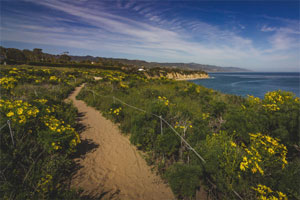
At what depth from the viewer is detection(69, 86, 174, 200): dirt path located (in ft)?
10.2

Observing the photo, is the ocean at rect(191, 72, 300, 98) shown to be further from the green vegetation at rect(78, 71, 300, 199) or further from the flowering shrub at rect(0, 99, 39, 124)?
the flowering shrub at rect(0, 99, 39, 124)

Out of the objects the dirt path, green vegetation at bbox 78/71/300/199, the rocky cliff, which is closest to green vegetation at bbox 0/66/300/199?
green vegetation at bbox 78/71/300/199

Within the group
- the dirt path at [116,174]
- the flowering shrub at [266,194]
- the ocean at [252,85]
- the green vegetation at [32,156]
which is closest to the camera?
the flowering shrub at [266,194]

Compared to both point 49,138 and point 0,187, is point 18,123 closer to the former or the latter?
point 49,138

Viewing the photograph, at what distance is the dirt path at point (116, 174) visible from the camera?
10.2 feet

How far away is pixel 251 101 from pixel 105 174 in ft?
23.5

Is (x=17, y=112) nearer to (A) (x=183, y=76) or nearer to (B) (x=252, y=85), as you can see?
(B) (x=252, y=85)

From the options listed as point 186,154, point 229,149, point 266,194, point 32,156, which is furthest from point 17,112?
point 266,194

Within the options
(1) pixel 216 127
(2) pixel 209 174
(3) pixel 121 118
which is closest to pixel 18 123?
(3) pixel 121 118

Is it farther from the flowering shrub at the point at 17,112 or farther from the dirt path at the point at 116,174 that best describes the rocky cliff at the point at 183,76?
the flowering shrub at the point at 17,112

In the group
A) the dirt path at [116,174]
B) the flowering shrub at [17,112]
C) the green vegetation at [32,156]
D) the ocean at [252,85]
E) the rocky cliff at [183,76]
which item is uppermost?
the rocky cliff at [183,76]

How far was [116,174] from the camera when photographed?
3645 mm

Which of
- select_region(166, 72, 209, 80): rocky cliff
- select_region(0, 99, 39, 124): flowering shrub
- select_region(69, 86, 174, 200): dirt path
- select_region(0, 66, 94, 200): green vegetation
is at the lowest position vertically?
select_region(69, 86, 174, 200): dirt path

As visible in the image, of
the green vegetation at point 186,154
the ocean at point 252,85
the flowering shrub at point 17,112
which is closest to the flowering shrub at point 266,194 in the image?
the green vegetation at point 186,154
